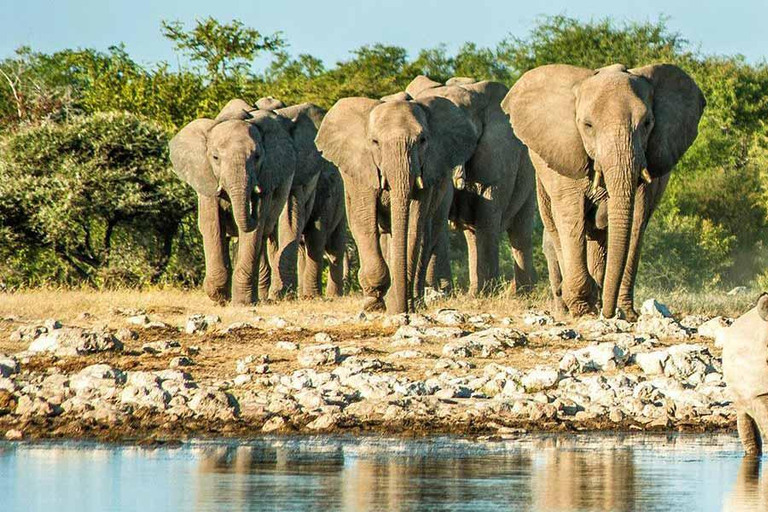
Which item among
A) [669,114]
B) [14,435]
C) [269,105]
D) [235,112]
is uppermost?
[269,105]

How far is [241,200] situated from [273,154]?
1123mm

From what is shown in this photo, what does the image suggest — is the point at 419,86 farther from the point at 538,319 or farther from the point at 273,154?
the point at 538,319

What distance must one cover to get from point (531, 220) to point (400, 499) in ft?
49.7

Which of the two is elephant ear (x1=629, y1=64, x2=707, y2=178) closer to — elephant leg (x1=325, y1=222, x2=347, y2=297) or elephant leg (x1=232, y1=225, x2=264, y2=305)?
elephant leg (x1=232, y1=225, x2=264, y2=305)

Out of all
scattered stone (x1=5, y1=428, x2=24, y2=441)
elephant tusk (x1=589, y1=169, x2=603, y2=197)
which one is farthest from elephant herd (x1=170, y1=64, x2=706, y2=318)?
scattered stone (x1=5, y1=428, x2=24, y2=441)

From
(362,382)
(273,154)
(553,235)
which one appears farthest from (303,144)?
(362,382)

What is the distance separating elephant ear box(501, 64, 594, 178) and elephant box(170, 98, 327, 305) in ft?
11.6

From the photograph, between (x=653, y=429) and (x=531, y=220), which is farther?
(x=531, y=220)

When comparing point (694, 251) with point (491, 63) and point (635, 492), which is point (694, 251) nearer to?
point (491, 63)

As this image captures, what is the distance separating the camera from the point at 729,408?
11.8 m

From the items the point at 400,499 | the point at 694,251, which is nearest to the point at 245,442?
the point at 400,499

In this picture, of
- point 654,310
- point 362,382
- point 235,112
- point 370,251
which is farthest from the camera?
point 235,112

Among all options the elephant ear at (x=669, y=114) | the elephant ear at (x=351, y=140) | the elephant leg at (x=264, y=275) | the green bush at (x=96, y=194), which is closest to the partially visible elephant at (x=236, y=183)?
the elephant leg at (x=264, y=275)

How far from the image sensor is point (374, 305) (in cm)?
1803
